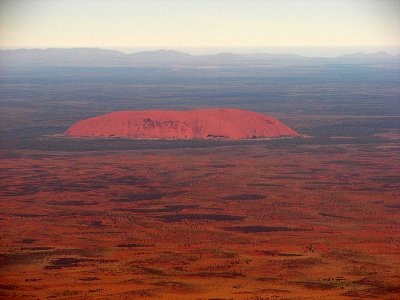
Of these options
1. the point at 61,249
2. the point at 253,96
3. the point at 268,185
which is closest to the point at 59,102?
the point at 253,96

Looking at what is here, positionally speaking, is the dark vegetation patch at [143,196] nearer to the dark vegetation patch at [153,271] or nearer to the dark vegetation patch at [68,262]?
the dark vegetation patch at [68,262]

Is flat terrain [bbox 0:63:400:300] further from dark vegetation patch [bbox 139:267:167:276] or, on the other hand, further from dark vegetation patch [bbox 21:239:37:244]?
dark vegetation patch [bbox 21:239:37:244]

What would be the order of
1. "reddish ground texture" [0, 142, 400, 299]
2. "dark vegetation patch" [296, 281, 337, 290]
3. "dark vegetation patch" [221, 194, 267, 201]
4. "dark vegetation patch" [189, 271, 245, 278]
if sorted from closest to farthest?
"dark vegetation patch" [296, 281, 337, 290] < "reddish ground texture" [0, 142, 400, 299] < "dark vegetation patch" [189, 271, 245, 278] < "dark vegetation patch" [221, 194, 267, 201]

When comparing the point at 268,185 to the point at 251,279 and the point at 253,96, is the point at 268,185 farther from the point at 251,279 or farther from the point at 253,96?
the point at 253,96

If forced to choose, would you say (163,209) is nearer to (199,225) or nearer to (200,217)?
(200,217)

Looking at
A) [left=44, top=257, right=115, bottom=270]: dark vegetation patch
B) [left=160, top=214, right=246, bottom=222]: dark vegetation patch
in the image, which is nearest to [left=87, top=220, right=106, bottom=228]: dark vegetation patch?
[left=160, top=214, right=246, bottom=222]: dark vegetation patch

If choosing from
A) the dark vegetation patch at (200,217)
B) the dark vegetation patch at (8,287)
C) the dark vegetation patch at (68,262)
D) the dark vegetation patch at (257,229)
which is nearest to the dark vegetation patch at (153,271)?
the dark vegetation patch at (68,262)

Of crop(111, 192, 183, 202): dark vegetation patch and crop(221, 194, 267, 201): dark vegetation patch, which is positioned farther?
crop(221, 194, 267, 201): dark vegetation patch
